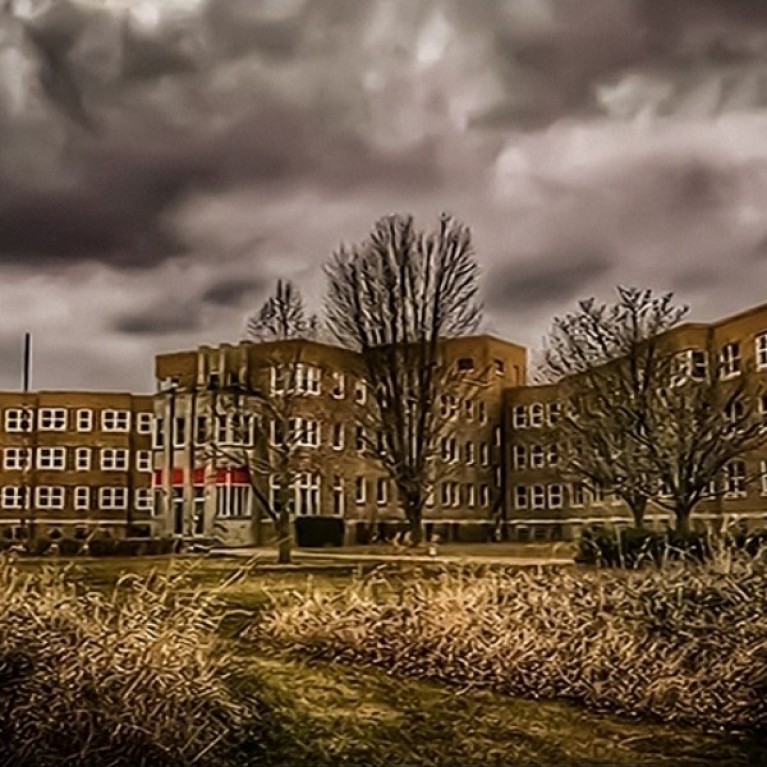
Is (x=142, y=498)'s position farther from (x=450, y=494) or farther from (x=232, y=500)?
(x=450, y=494)

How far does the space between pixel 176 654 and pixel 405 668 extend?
3052 mm

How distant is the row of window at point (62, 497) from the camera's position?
59219 millimetres

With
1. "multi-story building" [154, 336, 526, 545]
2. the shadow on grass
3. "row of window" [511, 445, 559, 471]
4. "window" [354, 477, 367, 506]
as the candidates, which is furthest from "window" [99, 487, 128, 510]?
the shadow on grass

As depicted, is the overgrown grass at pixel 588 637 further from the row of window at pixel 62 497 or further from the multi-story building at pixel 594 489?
the row of window at pixel 62 497

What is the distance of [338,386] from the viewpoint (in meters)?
50.5

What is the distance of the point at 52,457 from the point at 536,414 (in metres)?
25.8

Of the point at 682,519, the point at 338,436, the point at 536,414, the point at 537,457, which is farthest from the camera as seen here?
the point at 536,414

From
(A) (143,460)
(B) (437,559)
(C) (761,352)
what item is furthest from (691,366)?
(A) (143,460)

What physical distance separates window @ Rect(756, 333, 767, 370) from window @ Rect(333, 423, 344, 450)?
19.0m

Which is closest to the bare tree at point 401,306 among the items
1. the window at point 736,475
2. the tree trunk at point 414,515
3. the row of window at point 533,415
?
the tree trunk at point 414,515

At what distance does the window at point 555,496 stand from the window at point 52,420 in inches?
1028

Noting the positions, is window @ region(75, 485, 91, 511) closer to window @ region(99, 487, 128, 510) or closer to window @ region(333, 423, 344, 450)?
window @ region(99, 487, 128, 510)

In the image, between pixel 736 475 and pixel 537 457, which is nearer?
pixel 736 475

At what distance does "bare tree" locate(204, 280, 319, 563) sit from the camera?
3369 cm
